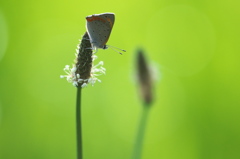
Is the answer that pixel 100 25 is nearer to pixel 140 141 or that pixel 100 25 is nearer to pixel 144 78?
pixel 144 78

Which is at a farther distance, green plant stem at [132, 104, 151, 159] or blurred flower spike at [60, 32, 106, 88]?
blurred flower spike at [60, 32, 106, 88]

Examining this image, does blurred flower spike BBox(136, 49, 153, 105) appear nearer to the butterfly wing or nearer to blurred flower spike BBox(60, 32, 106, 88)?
blurred flower spike BBox(60, 32, 106, 88)

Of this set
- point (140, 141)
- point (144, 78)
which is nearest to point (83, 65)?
point (144, 78)

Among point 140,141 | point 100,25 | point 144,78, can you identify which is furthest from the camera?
point 100,25

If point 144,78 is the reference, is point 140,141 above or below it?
below

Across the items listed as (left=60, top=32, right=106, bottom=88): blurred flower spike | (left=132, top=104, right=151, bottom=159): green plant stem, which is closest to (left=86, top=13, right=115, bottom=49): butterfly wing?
(left=60, top=32, right=106, bottom=88): blurred flower spike

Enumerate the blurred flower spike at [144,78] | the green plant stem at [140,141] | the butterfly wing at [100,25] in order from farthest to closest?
the butterfly wing at [100,25] < the blurred flower spike at [144,78] < the green plant stem at [140,141]

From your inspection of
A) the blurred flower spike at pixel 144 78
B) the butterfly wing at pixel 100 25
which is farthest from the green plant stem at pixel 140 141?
the butterfly wing at pixel 100 25

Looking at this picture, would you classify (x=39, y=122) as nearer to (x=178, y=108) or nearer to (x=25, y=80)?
(x=25, y=80)

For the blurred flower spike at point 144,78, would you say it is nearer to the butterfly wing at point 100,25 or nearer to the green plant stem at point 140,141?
the green plant stem at point 140,141
